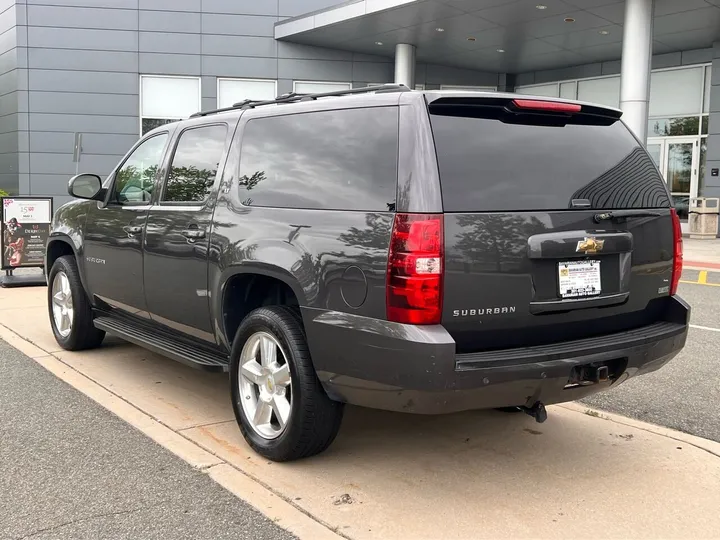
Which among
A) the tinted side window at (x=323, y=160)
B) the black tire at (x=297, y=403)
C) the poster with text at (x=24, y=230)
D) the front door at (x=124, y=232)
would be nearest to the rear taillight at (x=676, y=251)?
the tinted side window at (x=323, y=160)

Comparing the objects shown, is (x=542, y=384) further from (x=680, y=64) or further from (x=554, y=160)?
(x=680, y=64)

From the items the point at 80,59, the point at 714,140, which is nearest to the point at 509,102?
the point at 714,140

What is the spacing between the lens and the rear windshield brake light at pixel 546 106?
3.50 meters

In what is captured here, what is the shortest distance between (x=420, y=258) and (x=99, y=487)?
1.95 meters

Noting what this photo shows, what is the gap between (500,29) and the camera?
2089 cm

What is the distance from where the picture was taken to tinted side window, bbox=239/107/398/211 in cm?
342

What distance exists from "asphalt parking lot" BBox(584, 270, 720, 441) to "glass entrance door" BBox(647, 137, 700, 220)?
17.0 meters

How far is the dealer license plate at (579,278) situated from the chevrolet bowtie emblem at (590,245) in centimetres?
6

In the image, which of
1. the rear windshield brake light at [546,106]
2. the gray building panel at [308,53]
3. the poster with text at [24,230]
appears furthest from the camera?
the gray building panel at [308,53]

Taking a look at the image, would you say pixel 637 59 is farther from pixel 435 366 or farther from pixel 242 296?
pixel 435 366

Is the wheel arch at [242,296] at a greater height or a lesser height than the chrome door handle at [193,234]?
lesser

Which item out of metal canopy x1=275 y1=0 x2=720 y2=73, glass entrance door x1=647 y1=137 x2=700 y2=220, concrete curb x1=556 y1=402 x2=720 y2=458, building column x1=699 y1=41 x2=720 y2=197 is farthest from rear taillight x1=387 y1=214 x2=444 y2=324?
glass entrance door x1=647 y1=137 x2=700 y2=220

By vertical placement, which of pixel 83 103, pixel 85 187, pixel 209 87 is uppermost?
pixel 209 87

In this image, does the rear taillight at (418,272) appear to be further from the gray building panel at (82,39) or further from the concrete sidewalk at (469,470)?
the gray building panel at (82,39)
